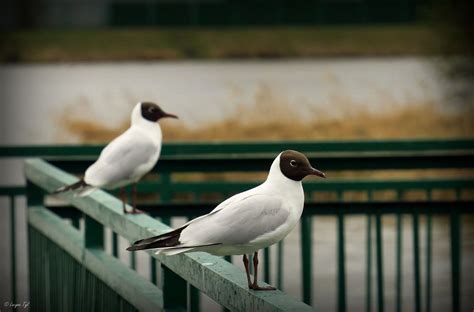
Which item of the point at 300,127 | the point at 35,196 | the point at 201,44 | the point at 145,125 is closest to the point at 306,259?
the point at 145,125

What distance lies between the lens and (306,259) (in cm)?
567

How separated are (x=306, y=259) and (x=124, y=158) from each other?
1063 mm

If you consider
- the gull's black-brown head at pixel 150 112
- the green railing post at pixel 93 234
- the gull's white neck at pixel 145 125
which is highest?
the gull's black-brown head at pixel 150 112

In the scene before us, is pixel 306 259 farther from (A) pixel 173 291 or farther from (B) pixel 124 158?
(A) pixel 173 291

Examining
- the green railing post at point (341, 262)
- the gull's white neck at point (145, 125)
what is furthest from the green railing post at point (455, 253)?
the gull's white neck at point (145, 125)

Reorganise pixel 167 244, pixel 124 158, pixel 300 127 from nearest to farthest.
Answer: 1. pixel 167 244
2. pixel 124 158
3. pixel 300 127

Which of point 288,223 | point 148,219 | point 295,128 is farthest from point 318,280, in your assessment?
point 295,128

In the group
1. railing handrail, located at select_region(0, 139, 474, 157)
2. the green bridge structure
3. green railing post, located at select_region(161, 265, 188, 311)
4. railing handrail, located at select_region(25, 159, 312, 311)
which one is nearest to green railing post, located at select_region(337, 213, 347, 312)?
the green bridge structure

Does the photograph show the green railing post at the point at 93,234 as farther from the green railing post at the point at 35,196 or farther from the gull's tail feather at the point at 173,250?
the gull's tail feather at the point at 173,250

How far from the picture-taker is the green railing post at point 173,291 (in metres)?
3.69

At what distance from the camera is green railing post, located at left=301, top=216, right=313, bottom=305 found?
17.9 ft

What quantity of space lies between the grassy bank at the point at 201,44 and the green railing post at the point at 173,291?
2018 inches

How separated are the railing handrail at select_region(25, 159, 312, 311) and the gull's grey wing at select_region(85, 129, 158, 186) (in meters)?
0.11

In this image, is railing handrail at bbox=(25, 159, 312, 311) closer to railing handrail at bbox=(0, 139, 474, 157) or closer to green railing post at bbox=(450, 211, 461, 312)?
green railing post at bbox=(450, 211, 461, 312)
